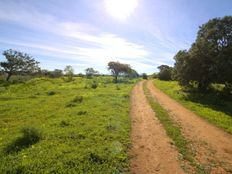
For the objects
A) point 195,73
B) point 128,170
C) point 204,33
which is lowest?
point 128,170

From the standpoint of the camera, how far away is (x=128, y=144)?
37.0ft

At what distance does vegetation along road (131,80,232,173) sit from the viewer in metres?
8.86

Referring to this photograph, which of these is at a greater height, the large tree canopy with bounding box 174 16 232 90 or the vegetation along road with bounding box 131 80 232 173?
the large tree canopy with bounding box 174 16 232 90

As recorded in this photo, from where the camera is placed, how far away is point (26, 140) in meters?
11.3

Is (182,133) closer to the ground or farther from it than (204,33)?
closer to the ground

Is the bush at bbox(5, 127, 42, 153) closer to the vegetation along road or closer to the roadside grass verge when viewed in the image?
the vegetation along road

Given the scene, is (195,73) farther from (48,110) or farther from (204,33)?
(48,110)

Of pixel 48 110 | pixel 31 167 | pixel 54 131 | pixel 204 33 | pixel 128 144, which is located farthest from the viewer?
pixel 204 33

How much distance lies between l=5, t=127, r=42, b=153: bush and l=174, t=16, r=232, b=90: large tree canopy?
2524 cm

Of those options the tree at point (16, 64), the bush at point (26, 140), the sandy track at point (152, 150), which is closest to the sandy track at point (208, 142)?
the sandy track at point (152, 150)

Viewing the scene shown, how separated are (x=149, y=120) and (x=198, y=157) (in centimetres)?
693

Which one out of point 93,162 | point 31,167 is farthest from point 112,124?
point 31,167

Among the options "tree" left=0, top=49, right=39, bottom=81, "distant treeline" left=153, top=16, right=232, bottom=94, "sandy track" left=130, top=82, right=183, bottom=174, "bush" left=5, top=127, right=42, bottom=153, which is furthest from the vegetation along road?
"tree" left=0, top=49, right=39, bottom=81

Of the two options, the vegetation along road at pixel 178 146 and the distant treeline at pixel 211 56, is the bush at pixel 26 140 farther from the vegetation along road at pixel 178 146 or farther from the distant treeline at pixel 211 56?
the distant treeline at pixel 211 56
